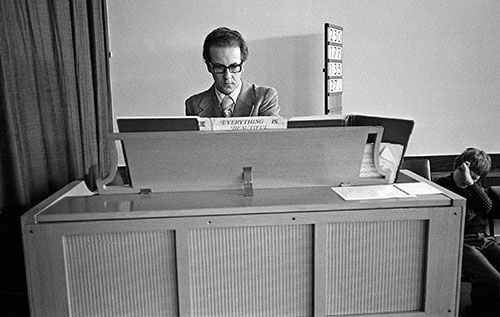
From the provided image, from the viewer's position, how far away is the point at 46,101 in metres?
2.25

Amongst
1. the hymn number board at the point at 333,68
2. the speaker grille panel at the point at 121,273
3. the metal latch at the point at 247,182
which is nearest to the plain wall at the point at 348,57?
the hymn number board at the point at 333,68

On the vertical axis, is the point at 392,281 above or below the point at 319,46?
below

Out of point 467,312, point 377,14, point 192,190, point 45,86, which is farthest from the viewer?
point 377,14

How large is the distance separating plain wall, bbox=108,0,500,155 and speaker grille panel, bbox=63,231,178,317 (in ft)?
8.03

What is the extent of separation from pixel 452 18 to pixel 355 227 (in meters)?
2.99

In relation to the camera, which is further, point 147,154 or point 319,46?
point 319,46

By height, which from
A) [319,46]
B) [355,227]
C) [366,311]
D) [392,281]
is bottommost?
[366,311]

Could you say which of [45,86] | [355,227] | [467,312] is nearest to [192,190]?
[355,227]

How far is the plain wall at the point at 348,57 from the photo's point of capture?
380 centimetres

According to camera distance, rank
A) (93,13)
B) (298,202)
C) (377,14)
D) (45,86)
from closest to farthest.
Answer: (298,202) < (45,86) < (93,13) < (377,14)

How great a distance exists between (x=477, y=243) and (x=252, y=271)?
4.71 feet

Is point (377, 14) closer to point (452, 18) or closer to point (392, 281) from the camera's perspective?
point (452, 18)

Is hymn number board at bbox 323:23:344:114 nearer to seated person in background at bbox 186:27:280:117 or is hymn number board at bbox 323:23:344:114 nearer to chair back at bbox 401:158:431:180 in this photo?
seated person in background at bbox 186:27:280:117

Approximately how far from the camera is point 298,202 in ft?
5.25
